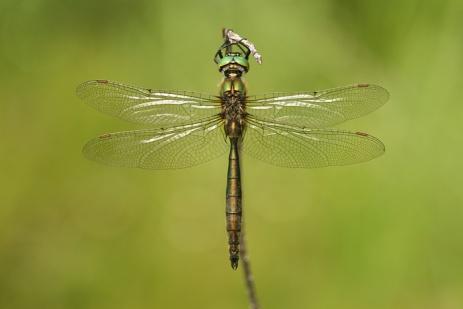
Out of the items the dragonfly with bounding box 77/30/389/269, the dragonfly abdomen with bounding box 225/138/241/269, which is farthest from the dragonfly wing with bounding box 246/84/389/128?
the dragonfly abdomen with bounding box 225/138/241/269

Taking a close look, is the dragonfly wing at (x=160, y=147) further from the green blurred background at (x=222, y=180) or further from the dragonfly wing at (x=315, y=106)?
the green blurred background at (x=222, y=180)

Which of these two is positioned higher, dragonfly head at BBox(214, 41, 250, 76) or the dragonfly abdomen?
dragonfly head at BBox(214, 41, 250, 76)

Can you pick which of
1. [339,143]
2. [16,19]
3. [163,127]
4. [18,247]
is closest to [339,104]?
[339,143]

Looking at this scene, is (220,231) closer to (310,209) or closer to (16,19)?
(310,209)

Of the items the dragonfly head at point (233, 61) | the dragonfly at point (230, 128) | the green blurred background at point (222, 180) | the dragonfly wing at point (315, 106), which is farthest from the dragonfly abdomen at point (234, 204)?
the green blurred background at point (222, 180)

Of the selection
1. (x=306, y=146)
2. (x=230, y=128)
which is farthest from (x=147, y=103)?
(x=306, y=146)

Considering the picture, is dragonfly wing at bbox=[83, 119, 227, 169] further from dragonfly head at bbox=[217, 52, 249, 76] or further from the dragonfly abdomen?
dragonfly head at bbox=[217, 52, 249, 76]
